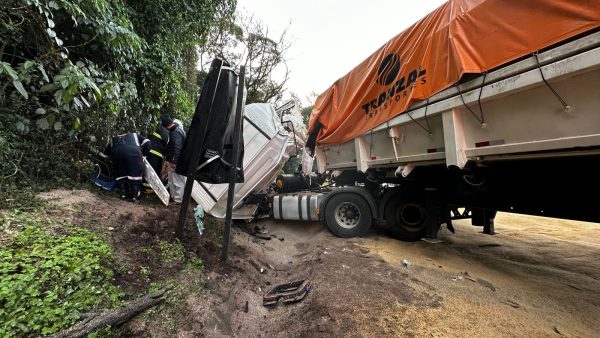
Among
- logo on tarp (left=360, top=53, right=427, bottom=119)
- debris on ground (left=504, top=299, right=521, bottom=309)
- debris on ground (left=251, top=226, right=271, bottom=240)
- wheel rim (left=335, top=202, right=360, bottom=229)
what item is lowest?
debris on ground (left=504, top=299, right=521, bottom=309)

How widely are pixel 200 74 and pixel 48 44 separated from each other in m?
11.7

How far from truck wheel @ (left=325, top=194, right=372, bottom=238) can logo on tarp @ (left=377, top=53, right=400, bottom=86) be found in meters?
2.12

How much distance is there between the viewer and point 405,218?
4598mm

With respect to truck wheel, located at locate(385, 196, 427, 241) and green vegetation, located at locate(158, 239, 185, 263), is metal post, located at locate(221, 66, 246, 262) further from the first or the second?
truck wheel, located at locate(385, 196, 427, 241)

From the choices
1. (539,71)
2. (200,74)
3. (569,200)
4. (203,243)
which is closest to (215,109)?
(203,243)

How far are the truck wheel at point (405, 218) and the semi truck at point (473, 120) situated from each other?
17mm

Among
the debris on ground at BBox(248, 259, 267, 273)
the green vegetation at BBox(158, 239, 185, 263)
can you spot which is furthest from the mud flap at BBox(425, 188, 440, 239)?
the green vegetation at BBox(158, 239, 185, 263)

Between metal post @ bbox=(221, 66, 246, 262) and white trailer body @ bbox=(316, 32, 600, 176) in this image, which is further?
metal post @ bbox=(221, 66, 246, 262)

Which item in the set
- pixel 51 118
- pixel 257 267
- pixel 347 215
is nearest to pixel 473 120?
pixel 347 215

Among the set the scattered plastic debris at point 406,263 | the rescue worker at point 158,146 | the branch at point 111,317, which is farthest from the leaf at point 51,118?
the scattered plastic debris at point 406,263

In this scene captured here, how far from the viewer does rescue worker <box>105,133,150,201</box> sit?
13.4 ft

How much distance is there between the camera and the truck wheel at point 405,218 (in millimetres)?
4480

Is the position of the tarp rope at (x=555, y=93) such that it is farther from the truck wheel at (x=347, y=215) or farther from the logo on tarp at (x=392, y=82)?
the truck wheel at (x=347, y=215)

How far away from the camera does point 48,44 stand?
115 inches
